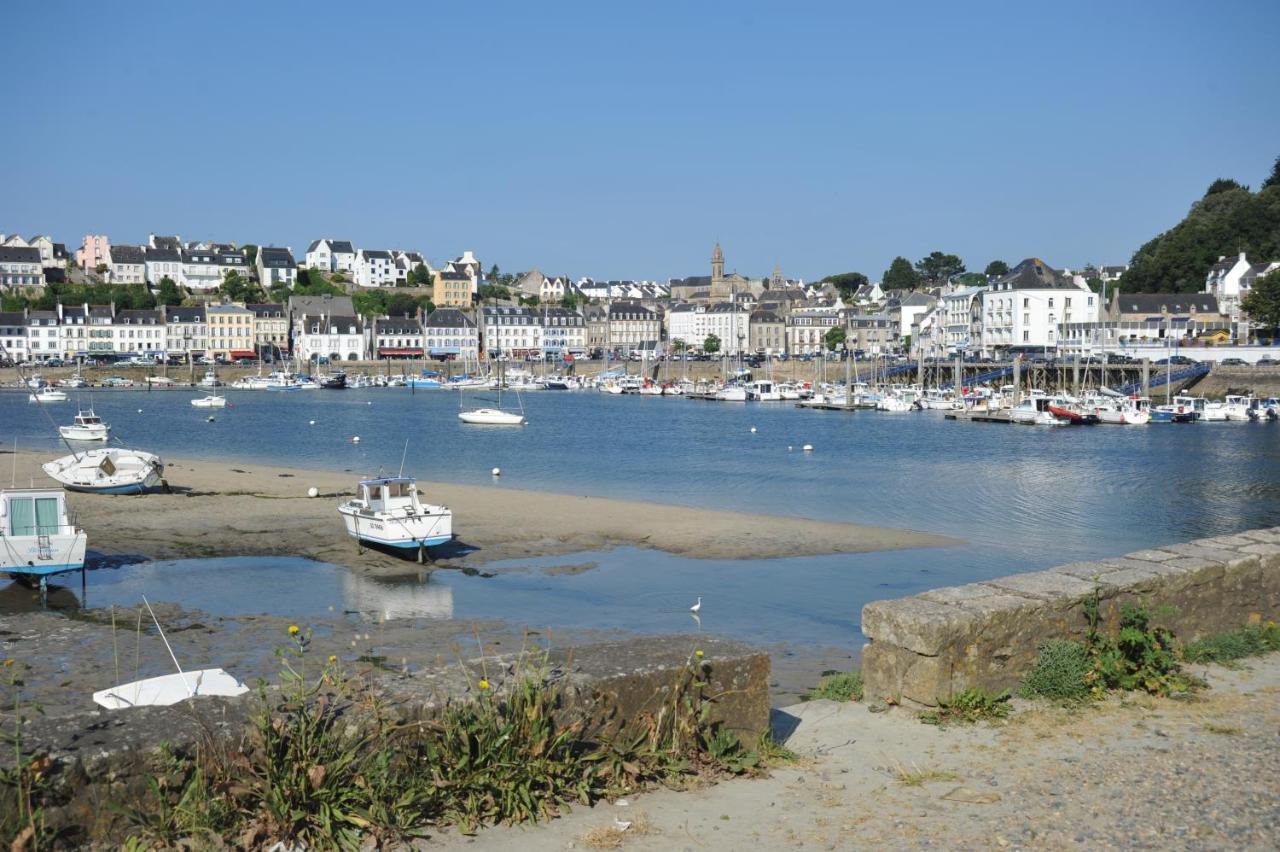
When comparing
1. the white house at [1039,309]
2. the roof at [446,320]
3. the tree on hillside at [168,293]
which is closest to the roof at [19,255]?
the tree on hillside at [168,293]

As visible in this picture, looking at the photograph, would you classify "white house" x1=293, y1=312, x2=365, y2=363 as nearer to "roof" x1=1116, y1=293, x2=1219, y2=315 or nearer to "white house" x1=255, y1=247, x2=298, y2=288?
"white house" x1=255, y1=247, x2=298, y2=288

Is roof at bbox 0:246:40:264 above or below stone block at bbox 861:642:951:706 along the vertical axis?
above

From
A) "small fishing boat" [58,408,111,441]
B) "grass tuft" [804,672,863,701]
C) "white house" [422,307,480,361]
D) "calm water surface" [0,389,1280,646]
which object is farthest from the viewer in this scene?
"white house" [422,307,480,361]

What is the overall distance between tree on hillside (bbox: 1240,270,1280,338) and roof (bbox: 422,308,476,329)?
100115 mm

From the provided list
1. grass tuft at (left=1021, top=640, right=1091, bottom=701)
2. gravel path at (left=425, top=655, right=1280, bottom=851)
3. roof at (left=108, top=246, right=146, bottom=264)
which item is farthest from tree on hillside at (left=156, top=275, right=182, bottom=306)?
gravel path at (left=425, top=655, right=1280, bottom=851)

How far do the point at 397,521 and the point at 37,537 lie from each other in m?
6.59

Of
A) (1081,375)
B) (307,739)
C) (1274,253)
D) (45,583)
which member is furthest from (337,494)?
(1274,253)

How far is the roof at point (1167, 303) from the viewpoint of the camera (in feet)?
393

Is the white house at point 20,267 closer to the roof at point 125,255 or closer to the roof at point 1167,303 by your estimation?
the roof at point 125,255

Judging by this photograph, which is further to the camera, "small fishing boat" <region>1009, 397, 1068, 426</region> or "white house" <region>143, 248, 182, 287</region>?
"white house" <region>143, 248, 182, 287</region>

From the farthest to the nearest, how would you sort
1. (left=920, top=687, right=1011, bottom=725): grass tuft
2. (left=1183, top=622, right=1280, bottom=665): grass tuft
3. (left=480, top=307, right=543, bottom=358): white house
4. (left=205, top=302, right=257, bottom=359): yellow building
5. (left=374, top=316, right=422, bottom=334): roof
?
(left=480, top=307, right=543, bottom=358): white house, (left=374, top=316, right=422, bottom=334): roof, (left=205, top=302, right=257, bottom=359): yellow building, (left=1183, top=622, right=1280, bottom=665): grass tuft, (left=920, top=687, right=1011, bottom=725): grass tuft

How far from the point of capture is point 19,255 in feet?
562

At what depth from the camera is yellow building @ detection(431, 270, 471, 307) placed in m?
193

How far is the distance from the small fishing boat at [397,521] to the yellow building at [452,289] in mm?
170267
